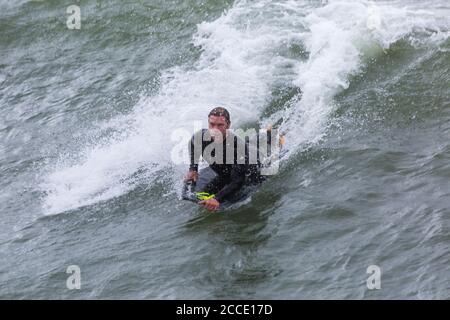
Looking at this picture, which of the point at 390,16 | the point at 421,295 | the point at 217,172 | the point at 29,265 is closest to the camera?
the point at 421,295

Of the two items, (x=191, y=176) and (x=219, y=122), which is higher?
(x=219, y=122)

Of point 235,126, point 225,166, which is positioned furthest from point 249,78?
point 225,166

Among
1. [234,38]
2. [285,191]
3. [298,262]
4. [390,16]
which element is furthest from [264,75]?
[298,262]

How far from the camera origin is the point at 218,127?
8195 mm

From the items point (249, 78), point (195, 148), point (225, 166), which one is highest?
point (249, 78)

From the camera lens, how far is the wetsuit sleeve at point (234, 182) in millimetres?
8344

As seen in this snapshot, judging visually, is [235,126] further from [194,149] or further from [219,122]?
[219,122]

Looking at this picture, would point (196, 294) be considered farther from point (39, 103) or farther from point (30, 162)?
point (39, 103)

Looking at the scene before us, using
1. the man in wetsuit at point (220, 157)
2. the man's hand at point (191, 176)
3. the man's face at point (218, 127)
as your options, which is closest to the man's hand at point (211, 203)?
the man in wetsuit at point (220, 157)

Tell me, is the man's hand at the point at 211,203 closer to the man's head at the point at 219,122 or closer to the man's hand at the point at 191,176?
the man's hand at the point at 191,176

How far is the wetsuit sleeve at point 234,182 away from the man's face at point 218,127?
1.28 ft

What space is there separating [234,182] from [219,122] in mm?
719

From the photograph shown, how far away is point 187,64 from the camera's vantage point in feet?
41.7
